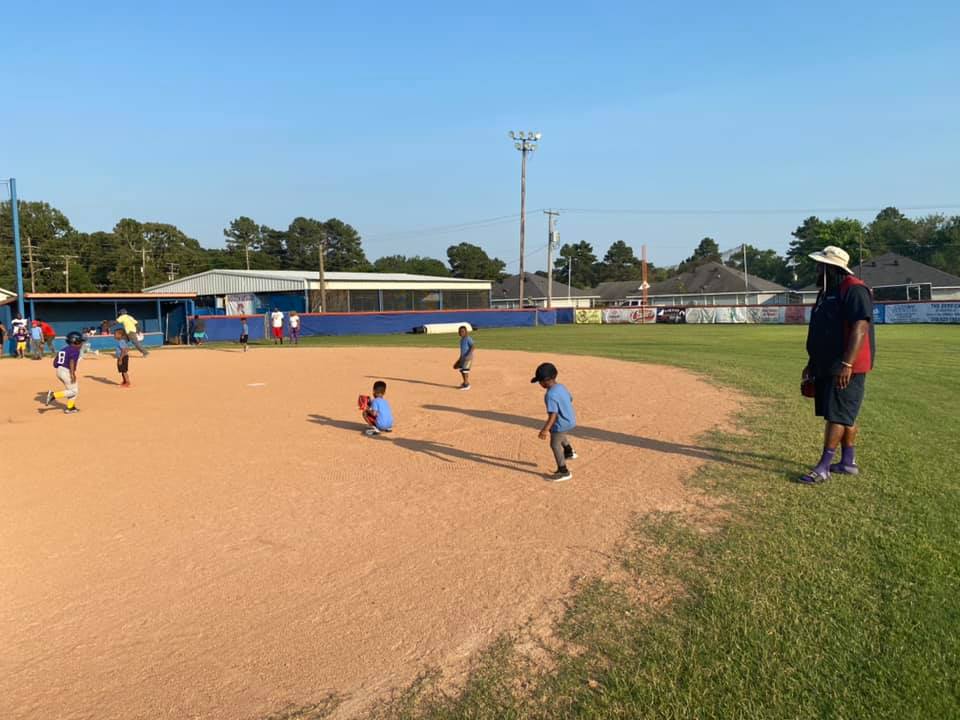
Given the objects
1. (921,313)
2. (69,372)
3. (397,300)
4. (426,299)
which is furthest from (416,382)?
(921,313)

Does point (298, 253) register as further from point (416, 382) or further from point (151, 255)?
point (416, 382)

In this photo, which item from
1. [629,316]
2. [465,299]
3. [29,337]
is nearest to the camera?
[29,337]

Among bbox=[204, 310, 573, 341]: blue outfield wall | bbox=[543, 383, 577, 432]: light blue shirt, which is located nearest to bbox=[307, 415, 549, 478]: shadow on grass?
bbox=[543, 383, 577, 432]: light blue shirt

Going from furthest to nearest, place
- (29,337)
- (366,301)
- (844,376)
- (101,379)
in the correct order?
1. (366,301)
2. (29,337)
3. (101,379)
4. (844,376)

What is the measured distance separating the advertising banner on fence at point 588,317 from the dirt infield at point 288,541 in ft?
137

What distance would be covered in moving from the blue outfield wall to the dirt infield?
2523 centimetres

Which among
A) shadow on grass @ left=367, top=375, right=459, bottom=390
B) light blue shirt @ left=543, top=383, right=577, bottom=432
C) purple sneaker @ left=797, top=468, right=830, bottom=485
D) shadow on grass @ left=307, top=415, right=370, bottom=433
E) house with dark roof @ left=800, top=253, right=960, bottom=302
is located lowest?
shadow on grass @ left=307, top=415, right=370, bottom=433

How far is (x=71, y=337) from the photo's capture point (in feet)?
38.6

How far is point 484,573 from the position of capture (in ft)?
13.8

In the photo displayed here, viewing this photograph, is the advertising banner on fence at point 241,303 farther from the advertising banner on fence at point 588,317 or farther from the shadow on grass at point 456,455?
the shadow on grass at point 456,455

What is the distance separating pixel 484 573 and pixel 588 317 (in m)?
49.6

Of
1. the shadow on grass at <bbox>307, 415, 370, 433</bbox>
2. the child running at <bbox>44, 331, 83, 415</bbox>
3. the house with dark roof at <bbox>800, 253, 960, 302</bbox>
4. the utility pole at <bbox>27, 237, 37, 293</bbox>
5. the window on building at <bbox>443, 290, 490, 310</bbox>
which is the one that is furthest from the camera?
the utility pole at <bbox>27, 237, 37, 293</bbox>

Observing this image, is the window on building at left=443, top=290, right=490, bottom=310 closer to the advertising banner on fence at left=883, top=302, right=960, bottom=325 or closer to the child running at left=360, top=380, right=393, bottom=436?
the advertising banner on fence at left=883, top=302, right=960, bottom=325

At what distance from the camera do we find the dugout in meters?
31.8
